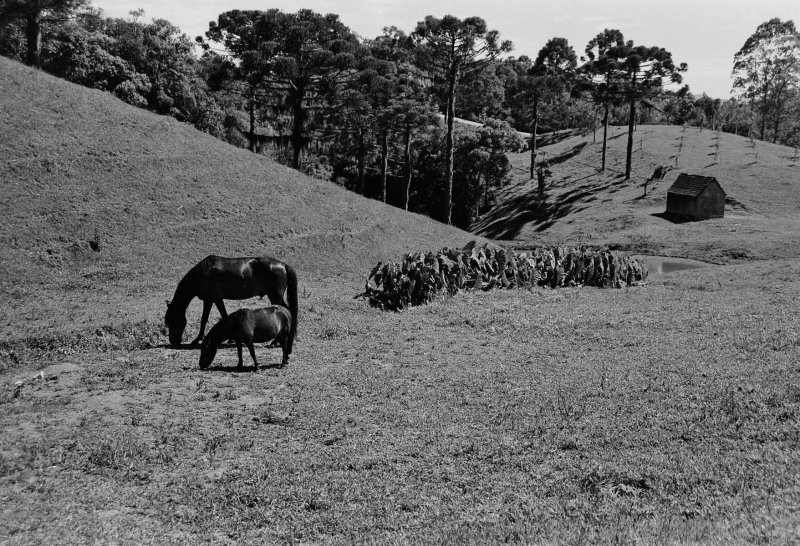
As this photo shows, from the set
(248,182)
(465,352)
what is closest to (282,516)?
(465,352)

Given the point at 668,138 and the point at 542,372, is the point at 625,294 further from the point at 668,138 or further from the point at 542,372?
the point at 668,138

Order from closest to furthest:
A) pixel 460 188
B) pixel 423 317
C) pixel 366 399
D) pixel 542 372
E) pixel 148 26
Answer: pixel 366 399 < pixel 542 372 < pixel 423 317 < pixel 148 26 < pixel 460 188

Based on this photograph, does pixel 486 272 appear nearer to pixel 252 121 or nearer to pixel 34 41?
pixel 34 41

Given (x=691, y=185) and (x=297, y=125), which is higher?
(x=297, y=125)

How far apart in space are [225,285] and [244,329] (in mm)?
3147

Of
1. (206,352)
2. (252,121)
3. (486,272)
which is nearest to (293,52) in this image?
(252,121)

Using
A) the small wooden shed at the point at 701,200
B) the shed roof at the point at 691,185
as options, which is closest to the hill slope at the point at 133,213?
the small wooden shed at the point at 701,200

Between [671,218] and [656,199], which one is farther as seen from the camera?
[656,199]

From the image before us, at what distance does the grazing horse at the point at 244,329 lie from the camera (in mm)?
14523

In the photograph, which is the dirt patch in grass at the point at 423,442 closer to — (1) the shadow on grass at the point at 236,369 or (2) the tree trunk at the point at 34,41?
(1) the shadow on grass at the point at 236,369

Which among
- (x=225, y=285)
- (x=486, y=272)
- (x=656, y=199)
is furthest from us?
(x=656, y=199)

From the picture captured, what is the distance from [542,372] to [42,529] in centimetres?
1049

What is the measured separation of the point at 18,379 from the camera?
554 inches

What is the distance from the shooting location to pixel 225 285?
56.9ft
